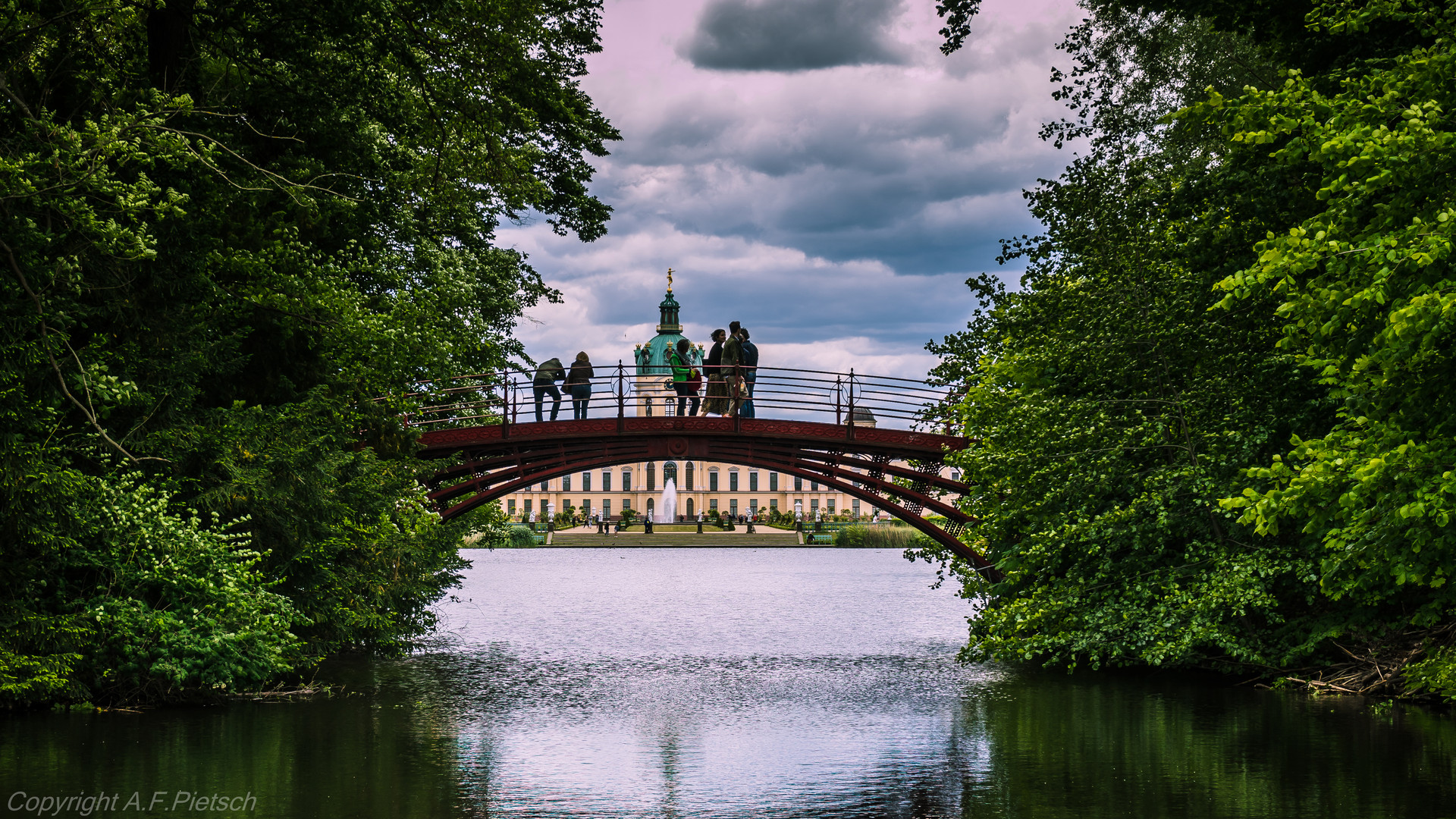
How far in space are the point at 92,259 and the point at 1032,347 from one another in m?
11.7

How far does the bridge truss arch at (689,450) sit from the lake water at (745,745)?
12.5 feet

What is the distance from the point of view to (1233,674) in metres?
17.0

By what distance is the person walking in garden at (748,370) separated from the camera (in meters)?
24.4

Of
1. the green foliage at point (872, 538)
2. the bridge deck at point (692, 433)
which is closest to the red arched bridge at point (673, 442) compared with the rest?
the bridge deck at point (692, 433)

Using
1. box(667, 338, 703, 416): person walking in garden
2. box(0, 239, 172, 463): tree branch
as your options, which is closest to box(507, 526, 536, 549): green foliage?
box(667, 338, 703, 416): person walking in garden

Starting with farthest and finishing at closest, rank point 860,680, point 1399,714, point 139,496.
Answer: point 860,680
point 1399,714
point 139,496

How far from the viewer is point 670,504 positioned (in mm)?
124250

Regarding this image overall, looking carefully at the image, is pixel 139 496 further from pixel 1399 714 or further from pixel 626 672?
pixel 1399 714

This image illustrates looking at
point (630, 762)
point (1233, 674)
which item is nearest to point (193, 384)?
point (630, 762)

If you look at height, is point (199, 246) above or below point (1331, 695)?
above

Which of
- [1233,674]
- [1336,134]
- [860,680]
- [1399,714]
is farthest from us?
[860,680]

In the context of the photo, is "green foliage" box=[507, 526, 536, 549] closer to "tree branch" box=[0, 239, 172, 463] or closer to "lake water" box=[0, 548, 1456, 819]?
"lake water" box=[0, 548, 1456, 819]

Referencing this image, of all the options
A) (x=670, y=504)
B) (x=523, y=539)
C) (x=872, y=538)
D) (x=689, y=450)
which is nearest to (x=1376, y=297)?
(x=689, y=450)

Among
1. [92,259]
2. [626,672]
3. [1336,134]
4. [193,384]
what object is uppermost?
[1336,134]
